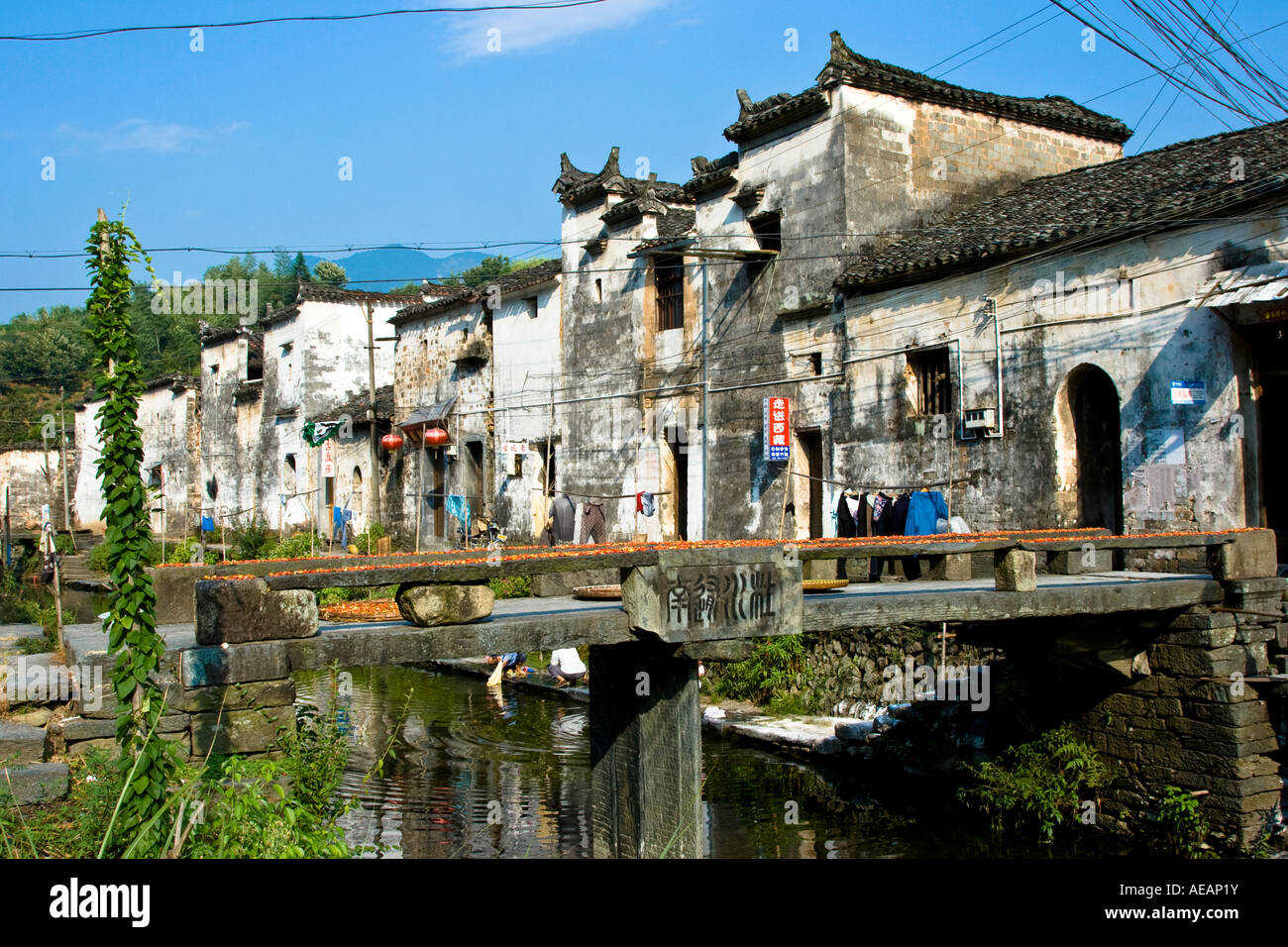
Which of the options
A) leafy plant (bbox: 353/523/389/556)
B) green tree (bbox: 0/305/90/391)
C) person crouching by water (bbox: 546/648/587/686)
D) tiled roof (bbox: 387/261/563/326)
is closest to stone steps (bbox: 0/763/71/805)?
person crouching by water (bbox: 546/648/587/686)

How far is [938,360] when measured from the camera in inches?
661

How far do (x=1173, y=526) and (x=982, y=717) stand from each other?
383 cm

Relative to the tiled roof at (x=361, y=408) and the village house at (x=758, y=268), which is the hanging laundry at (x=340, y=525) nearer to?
the tiled roof at (x=361, y=408)

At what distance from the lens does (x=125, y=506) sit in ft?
14.1

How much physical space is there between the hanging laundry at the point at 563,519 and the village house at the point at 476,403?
488 cm

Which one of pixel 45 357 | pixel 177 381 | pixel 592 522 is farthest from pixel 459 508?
pixel 45 357

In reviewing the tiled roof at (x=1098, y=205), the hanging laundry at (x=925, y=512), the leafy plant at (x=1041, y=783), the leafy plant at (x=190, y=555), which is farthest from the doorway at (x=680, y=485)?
the leafy plant at (x=1041, y=783)

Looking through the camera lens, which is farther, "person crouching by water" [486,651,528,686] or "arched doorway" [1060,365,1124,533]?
"person crouching by water" [486,651,528,686]

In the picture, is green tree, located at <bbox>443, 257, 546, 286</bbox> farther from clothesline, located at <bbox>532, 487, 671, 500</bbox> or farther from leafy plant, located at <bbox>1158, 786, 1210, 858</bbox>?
leafy plant, located at <bbox>1158, 786, 1210, 858</bbox>

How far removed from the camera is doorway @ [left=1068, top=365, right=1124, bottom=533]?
1494cm

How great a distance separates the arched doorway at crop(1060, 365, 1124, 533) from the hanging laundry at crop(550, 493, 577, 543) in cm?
897

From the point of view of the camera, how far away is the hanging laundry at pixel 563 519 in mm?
19766
